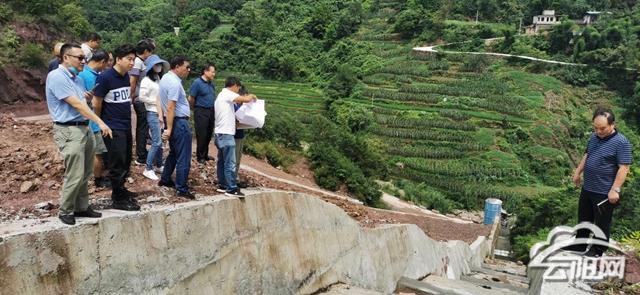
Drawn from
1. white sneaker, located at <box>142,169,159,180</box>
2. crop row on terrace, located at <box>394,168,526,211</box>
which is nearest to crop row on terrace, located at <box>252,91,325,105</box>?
crop row on terrace, located at <box>394,168,526,211</box>

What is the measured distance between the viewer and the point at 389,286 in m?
5.51

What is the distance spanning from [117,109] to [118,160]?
0.43 metres

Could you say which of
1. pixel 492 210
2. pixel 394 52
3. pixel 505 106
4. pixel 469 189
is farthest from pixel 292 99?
pixel 492 210

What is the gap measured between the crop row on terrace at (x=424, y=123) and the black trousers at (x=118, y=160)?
81.2 ft

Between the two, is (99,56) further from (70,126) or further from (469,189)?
(469,189)

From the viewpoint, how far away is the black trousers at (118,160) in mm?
3211

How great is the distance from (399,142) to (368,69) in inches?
474

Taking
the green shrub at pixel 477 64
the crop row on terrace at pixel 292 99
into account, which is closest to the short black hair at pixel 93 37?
the crop row on terrace at pixel 292 99

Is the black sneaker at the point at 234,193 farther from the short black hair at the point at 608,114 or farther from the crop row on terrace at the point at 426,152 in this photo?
the crop row on terrace at the point at 426,152

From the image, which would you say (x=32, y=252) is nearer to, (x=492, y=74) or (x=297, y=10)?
(x=492, y=74)

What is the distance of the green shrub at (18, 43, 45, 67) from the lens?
43.5ft

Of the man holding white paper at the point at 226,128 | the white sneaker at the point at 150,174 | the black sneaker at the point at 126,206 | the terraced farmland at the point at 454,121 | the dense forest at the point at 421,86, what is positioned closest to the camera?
the black sneaker at the point at 126,206

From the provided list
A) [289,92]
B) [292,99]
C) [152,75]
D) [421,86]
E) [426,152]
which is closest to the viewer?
[152,75]

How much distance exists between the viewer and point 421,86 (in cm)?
3148
